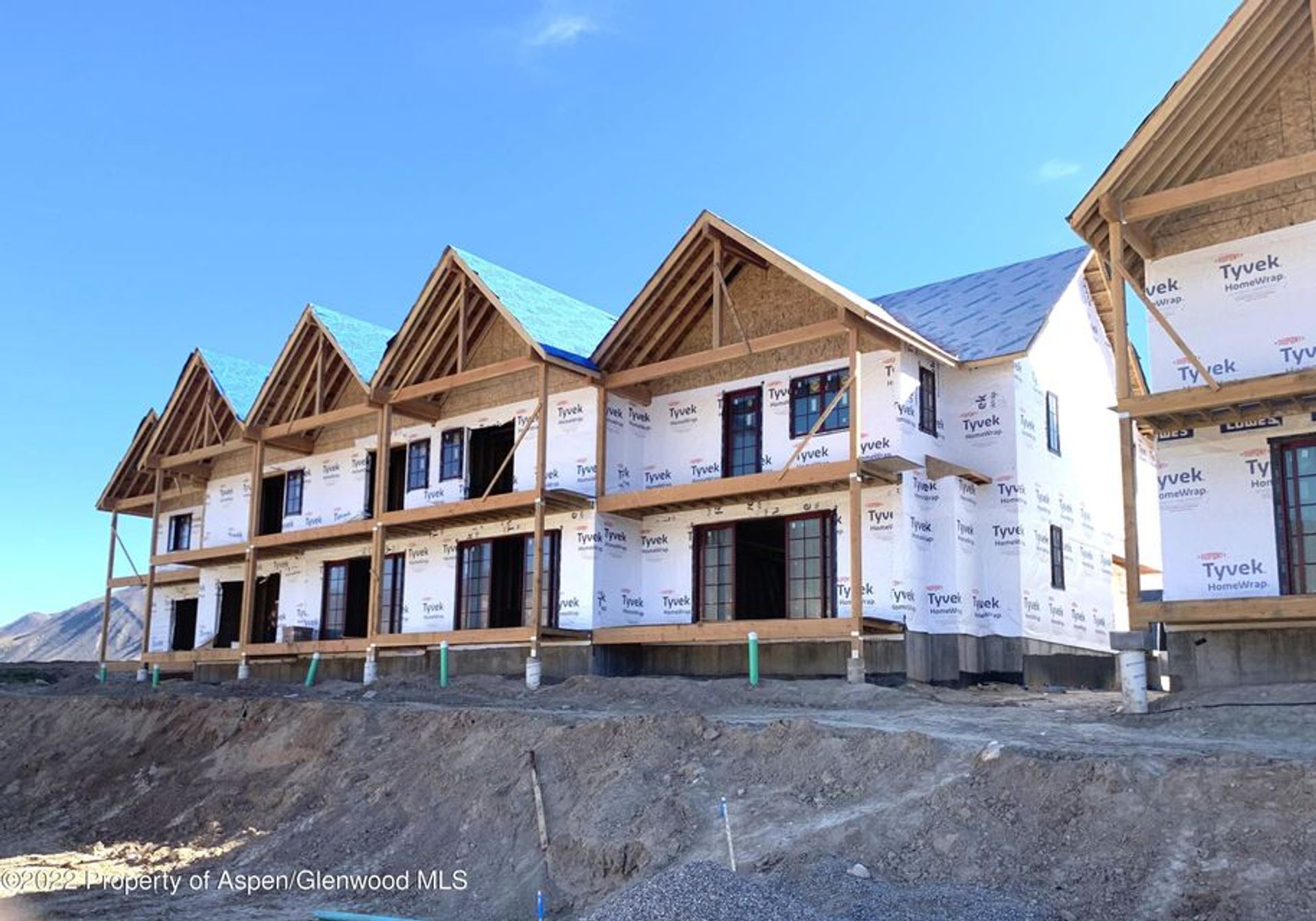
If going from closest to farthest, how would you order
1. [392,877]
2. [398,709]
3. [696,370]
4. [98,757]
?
[392,877], [398,709], [98,757], [696,370]

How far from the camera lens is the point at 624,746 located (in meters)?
14.2

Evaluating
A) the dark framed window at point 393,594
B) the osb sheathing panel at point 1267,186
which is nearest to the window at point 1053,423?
the osb sheathing panel at point 1267,186

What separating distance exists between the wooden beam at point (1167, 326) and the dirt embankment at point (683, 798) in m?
4.24

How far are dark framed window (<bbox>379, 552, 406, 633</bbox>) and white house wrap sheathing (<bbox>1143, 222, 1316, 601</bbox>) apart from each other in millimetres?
16487

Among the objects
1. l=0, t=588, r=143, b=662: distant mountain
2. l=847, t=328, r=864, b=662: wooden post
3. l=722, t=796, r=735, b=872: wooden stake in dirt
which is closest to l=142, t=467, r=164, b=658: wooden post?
l=847, t=328, r=864, b=662: wooden post

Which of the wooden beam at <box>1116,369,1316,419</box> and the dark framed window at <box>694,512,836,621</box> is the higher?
the wooden beam at <box>1116,369,1316,419</box>

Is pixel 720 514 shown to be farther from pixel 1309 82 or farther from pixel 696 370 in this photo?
pixel 1309 82

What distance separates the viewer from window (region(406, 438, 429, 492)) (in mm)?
27484

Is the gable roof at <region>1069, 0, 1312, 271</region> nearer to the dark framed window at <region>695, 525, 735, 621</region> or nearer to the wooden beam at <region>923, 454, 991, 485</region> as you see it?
the wooden beam at <region>923, 454, 991, 485</region>

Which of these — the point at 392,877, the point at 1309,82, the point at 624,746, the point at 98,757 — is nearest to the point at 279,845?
the point at 392,877

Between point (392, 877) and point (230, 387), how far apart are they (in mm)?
20564

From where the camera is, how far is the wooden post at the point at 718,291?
2119 centimetres

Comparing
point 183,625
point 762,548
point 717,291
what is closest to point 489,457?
point 762,548

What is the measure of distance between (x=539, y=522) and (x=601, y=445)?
1.84 metres
